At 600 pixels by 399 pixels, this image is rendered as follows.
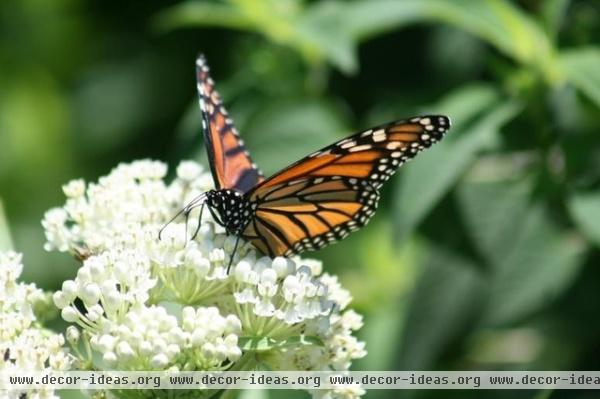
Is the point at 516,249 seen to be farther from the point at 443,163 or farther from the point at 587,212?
the point at 443,163

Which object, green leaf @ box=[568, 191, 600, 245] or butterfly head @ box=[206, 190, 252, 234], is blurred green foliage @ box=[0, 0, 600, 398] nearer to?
green leaf @ box=[568, 191, 600, 245]

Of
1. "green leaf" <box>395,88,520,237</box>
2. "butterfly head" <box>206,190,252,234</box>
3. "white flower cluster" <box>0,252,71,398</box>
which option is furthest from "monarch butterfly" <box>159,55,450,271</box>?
"white flower cluster" <box>0,252,71,398</box>

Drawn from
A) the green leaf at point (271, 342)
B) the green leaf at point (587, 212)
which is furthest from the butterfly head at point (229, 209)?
the green leaf at point (587, 212)

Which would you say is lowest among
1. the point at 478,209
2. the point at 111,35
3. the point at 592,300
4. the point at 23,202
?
the point at 592,300

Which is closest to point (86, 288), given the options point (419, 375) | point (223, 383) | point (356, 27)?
point (223, 383)

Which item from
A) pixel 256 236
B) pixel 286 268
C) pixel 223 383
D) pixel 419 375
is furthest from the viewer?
pixel 419 375

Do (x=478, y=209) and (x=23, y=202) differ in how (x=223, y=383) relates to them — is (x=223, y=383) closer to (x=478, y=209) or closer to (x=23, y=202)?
(x=478, y=209)
